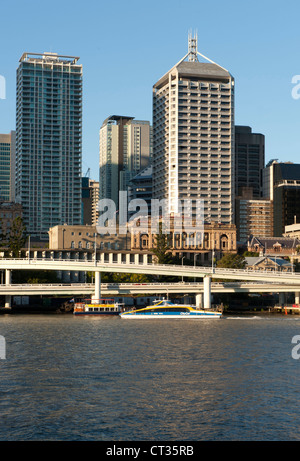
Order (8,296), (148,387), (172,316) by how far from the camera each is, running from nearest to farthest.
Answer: (148,387) → (172,316) → (8,296)

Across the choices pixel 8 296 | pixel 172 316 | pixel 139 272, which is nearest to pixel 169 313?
pixel 172 316

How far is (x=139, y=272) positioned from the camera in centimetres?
15900

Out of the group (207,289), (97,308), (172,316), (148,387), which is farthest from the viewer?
(207,289)

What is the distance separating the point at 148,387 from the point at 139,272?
318 feet

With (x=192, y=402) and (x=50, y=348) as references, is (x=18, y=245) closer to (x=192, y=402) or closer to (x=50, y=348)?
(x=50, y=348)

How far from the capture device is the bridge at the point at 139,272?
512 feet

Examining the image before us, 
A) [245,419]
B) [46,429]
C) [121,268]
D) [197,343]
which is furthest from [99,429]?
[121,268]

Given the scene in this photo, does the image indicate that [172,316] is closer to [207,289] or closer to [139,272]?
[139,272]

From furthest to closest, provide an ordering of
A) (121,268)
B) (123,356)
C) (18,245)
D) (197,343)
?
(18,245) < (121,268) < (197,343) < (123,356)

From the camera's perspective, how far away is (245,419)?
5125cm

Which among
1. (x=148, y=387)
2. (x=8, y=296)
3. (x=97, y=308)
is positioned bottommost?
(x=97, y=308)

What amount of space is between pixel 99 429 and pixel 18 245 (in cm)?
14897

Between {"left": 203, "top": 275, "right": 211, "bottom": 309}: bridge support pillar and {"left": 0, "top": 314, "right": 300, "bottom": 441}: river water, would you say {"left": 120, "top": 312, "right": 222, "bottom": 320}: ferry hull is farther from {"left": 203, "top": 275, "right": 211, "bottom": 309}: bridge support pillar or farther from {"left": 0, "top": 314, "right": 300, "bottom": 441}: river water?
{"left": 0, "top": 314, "right": 300, "bottom": 441}: river water

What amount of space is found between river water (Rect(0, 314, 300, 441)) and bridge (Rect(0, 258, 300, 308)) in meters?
50.1
